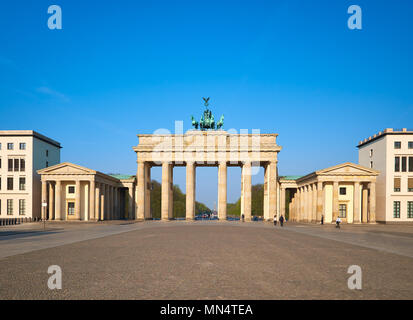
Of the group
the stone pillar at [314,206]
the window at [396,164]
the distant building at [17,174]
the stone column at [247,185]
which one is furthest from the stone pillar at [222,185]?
the distant building at [17,174]

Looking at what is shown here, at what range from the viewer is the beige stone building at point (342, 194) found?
207 feet

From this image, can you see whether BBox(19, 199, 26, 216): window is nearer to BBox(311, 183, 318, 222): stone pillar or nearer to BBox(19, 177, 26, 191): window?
BBox(19, 177, 26, 191): window

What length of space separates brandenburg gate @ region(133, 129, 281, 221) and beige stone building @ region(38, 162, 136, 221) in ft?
22.5

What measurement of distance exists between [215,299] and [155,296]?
1.54 metres

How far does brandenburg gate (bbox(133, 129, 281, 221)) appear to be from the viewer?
70.5 metres

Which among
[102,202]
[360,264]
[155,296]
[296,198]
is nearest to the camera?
[155,296]

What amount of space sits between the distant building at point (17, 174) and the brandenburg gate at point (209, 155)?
19.2 metres

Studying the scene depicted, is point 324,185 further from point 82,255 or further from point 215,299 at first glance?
point 215,299

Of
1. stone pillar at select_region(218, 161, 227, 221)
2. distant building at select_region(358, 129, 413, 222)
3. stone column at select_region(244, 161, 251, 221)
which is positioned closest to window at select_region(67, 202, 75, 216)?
stone pillar at select_region(218, 161, 227, 221)

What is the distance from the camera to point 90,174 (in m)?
64.1

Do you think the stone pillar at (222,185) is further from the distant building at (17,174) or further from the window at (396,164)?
the distant building at (17,174)

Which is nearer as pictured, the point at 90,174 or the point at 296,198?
the point at 90,174

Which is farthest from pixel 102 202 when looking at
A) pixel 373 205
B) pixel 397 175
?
pixel 397 175
